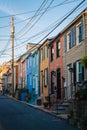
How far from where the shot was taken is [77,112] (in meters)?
21.0

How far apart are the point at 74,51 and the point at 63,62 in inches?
149

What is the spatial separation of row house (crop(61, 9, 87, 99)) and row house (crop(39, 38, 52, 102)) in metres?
8.14

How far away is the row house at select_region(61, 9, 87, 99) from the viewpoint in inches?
1048

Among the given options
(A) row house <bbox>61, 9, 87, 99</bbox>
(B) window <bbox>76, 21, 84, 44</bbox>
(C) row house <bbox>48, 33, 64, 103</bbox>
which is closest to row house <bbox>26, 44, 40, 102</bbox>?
(C) row house <bbox>48, 33, 64, 103</bbox>

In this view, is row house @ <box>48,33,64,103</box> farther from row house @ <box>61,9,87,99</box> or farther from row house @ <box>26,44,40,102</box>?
row house @ <box>26,44,40,102</box>

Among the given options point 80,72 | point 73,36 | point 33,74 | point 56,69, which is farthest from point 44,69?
point 80,72

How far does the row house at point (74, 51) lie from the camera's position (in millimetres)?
26625

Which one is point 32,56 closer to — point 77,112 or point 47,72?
point 47,72

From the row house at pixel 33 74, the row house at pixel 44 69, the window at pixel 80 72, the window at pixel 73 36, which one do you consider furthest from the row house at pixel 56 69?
the row house at pixel 33 74

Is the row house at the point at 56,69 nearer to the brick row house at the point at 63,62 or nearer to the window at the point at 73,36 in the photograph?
the brick row house at the point at 63,62

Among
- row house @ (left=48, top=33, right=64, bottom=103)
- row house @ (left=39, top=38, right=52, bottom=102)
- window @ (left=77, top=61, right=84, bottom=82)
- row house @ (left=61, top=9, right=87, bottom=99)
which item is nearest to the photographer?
row house @ (left=61, top=9, right=87, bottom=99)

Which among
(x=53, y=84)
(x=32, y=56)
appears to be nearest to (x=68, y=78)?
(x=53, y=84)

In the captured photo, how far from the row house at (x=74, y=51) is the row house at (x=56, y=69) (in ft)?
4.64

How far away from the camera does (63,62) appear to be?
107ft
